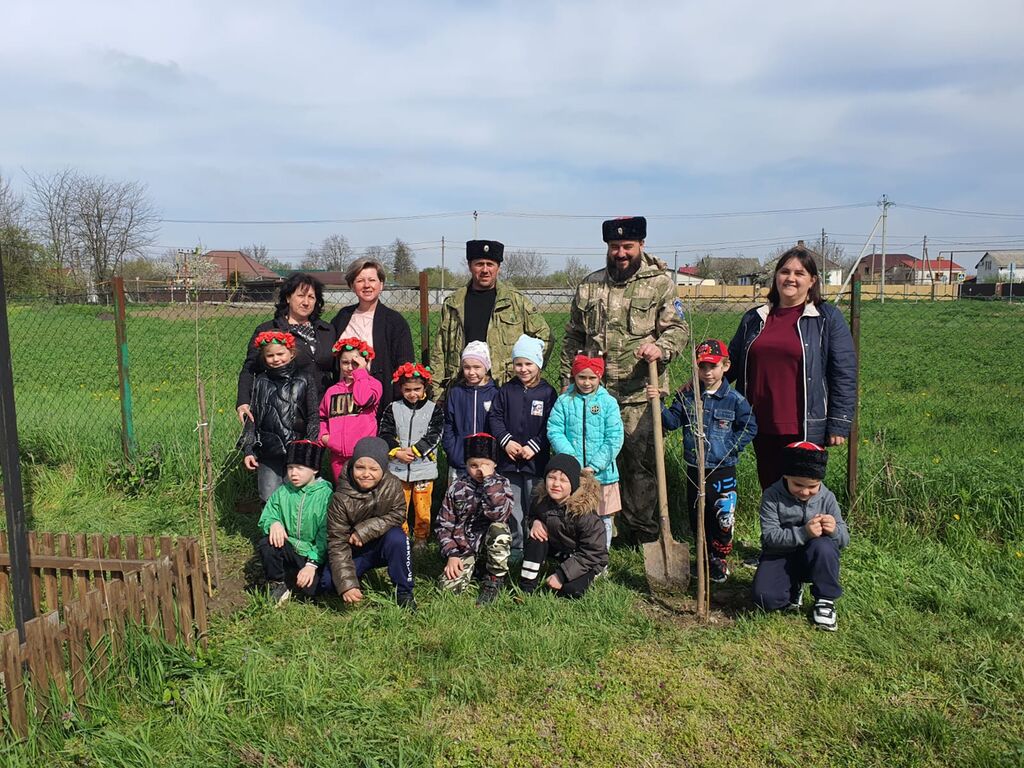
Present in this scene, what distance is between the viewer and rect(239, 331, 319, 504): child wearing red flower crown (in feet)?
→ 14.7

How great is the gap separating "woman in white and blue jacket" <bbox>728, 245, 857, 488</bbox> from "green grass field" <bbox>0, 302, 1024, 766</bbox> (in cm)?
52

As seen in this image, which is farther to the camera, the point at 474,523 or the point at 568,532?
the point at 474,523

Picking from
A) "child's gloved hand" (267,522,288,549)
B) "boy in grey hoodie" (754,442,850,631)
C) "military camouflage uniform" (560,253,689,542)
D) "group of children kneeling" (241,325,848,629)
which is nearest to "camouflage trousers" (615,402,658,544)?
"military camouflage uniform" (560,253,689,542)

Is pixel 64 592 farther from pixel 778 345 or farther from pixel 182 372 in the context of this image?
pixel 182 372

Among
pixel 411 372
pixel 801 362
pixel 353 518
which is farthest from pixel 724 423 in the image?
pixel 353 518

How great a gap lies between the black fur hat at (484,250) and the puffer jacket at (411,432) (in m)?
1.02

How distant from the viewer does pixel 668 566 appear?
4070 mm

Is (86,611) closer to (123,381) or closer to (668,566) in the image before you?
(668,566)

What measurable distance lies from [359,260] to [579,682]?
302cm

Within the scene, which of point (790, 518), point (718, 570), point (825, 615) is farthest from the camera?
point (718, 570)

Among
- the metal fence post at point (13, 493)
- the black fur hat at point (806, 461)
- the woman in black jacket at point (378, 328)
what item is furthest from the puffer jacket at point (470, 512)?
the metal fence post at point (13, 493)

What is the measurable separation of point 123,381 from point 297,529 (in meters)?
2.97

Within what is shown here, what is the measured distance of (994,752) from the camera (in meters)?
2.68

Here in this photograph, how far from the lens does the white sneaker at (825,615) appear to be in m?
3.68
